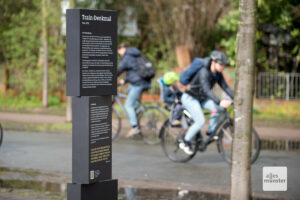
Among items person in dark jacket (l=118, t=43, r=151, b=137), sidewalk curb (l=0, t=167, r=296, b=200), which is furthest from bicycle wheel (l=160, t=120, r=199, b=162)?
person in dark jacket (l=118, t=43, r=151, b=137)

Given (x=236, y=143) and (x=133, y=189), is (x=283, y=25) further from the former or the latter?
(x=236, y=143)

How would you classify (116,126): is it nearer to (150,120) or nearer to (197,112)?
(150,120)

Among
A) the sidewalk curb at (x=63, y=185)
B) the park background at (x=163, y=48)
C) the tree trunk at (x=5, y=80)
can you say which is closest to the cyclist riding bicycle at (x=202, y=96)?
the sidewalk curb at (x=63, y=185)

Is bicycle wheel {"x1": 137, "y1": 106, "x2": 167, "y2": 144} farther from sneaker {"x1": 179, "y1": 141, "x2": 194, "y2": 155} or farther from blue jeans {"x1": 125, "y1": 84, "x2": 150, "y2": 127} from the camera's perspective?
sneaker {"x1": 179, "y1": 141, "x2": 194, "y2": 155}

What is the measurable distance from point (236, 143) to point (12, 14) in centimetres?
1711

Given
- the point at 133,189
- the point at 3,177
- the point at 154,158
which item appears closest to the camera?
the point at 133,189

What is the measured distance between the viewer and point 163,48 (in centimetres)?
2347

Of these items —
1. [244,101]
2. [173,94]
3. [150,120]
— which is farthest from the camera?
[150,120]

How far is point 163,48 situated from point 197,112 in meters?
13.3

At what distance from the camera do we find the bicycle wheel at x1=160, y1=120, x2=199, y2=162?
1061 centimetres

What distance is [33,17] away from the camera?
75.2ft

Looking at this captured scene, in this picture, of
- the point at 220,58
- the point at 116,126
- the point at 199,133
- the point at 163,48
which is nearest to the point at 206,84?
the point at 220,58

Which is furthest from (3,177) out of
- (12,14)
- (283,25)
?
(12,14)

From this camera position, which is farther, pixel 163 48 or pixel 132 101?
pixel 163 48
